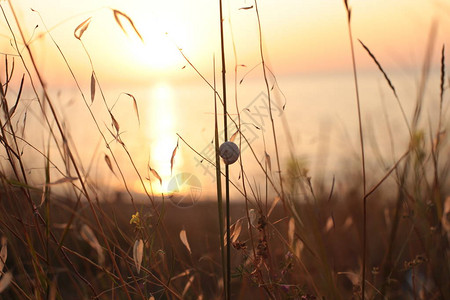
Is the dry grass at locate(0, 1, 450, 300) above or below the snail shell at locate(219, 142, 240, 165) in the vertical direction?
below

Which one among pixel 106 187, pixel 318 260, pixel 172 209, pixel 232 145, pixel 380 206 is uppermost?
pixel 232 145

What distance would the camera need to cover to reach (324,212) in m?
2.43

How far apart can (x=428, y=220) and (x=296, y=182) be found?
1.06 feet

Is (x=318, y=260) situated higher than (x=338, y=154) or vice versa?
(x=318, y=260)

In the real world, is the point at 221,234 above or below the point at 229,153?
below

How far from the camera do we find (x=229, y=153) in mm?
867

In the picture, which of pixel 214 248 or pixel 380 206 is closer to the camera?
pixel 214 248

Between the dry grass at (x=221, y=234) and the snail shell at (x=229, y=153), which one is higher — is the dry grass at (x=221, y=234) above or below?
below

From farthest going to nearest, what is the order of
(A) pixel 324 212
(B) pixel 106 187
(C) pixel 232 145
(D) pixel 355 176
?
1. (D) pixel 355 176
2. (A) pixel 324 212
3. (B) pixel 106 187
4. (C) pixel 232 145

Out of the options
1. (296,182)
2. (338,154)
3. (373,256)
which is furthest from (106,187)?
(338,154)

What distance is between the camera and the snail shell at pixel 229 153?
863mm

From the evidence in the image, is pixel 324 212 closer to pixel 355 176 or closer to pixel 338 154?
pixel 355 176

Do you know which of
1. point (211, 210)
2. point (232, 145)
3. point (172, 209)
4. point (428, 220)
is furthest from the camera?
point (172, 209)

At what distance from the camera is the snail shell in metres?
0.86
